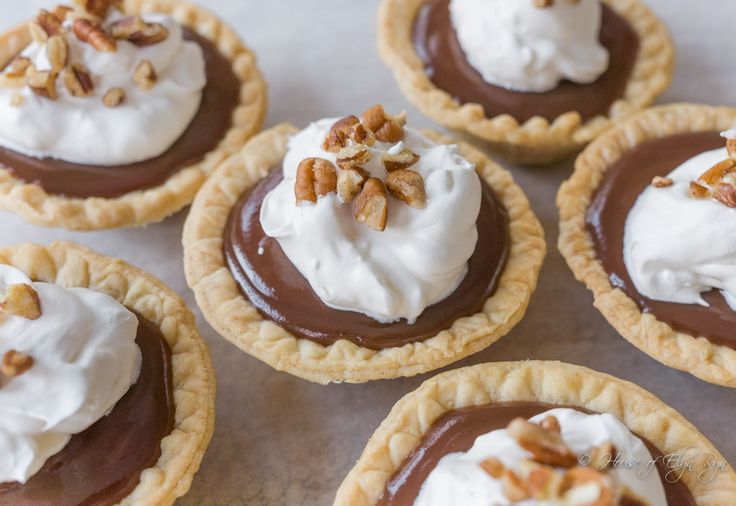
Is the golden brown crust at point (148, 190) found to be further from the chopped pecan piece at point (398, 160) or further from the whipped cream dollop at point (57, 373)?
the chopped pecan piece at point (398, 160)

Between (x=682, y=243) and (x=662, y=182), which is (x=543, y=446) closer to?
(x=682, y=243)

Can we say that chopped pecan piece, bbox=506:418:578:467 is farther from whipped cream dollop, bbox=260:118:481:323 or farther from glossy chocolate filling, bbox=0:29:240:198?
glossy chocolate filling, bbox=0:29:240:198

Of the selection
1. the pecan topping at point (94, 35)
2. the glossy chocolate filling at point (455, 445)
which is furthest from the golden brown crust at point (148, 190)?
the glossy chocolate filling at point (455, 445)

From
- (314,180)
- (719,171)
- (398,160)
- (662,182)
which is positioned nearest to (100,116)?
(314,180)

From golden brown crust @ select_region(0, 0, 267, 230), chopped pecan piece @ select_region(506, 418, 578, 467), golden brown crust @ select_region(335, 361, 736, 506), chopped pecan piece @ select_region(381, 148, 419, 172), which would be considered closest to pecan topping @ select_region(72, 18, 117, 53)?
golden brown crust @ select_region(0, 0, 267, 230)

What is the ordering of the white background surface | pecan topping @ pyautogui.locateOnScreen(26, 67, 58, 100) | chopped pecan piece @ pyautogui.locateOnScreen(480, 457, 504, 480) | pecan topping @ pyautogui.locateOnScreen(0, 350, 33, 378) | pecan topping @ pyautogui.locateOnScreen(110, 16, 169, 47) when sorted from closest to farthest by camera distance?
1. chopped pecan piece @ pyautogui.locateOnScreen(480, 457, 504, 480)
2. pecan topping @ pyautogui.locateOnScreen(0, 350, 33, 378)
3. the white background surface
4. pecan topping @ pyautogui.locateOnScreen(26, 67, 58, 100)
5. pecan topping @ pyautogui.locateOnScreen(110, 16, 169, 47)

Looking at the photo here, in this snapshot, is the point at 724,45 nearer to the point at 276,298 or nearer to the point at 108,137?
the point at 276,298
